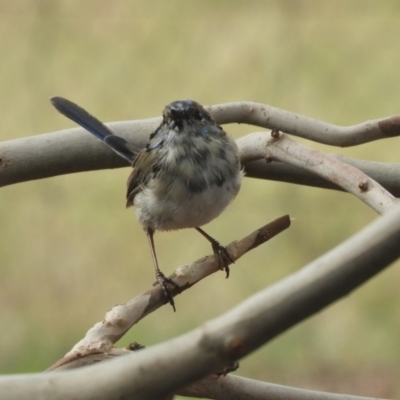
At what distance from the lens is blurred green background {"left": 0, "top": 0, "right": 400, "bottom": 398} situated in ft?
11.2

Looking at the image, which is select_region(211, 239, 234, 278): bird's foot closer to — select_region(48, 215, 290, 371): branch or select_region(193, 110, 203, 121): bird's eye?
select_region(48, 215, 290, 371): branch

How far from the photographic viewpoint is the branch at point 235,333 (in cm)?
63

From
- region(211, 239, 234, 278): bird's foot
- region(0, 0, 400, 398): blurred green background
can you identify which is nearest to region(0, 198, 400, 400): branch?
region(211, 239, 234, 278): bird's foot

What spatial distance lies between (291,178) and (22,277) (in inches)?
93.6

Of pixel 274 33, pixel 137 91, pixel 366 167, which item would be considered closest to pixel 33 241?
pixel 137 91

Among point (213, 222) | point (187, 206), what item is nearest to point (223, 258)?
point (187, 206)

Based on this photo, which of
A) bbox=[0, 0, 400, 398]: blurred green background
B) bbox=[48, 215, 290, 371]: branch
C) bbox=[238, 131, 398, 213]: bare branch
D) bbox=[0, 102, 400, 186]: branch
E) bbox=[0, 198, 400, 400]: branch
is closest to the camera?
bbox=[0, 198, 400, 400]: branch

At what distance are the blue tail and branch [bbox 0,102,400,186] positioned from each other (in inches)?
0.7

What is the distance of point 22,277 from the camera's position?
12.4 ft

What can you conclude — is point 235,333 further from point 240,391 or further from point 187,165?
point 187,165

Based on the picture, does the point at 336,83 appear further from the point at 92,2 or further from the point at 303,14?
the point at 92,2

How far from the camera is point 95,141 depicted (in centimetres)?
172

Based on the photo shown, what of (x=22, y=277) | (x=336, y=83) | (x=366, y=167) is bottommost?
(x=366, y=167)

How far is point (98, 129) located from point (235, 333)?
1.17 metres
